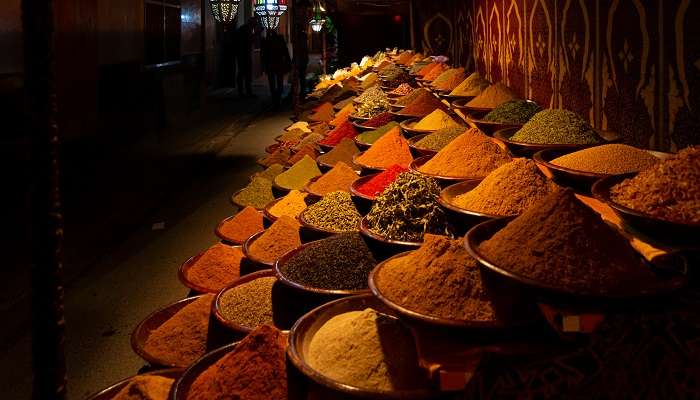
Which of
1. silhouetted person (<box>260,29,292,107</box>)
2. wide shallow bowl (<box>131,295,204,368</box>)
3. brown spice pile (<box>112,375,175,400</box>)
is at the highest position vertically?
silhouetted person (<box>260,29,292,107</box>)

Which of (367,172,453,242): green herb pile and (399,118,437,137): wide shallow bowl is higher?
(399,118,437,137): wide shallow bowl

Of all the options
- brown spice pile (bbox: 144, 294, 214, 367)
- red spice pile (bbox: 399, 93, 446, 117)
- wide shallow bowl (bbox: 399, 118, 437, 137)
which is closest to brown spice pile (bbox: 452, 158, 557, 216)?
brown spice pile (bbox: 144, 294, 214, 367)

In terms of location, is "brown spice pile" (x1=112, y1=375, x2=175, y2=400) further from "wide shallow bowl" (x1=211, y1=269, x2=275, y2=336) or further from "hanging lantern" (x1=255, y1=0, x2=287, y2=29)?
"hanging lantern" (x1=255, y1=0, x2=287, y2=29)

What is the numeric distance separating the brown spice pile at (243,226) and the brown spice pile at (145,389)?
4.82ft

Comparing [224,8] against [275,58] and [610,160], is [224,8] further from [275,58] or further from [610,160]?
[610,160]

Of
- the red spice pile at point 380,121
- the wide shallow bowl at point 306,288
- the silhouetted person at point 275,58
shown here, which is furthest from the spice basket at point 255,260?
the silhouetted person at point 275,58

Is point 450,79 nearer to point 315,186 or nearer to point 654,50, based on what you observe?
point 315,186

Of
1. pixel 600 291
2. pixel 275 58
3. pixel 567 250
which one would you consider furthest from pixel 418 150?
pixel 275 58

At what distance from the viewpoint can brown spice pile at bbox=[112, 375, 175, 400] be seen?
156 cm

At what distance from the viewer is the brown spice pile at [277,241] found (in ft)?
8.01

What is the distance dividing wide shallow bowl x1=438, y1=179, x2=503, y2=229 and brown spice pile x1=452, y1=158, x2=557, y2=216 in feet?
0.09

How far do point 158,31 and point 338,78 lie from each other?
2927mm

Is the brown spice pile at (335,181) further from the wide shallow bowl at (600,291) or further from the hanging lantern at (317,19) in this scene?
the hanging lantern at (317,19)

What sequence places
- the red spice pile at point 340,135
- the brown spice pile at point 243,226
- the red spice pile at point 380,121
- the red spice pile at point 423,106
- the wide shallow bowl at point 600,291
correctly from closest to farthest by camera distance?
the wide shallow bowl at point 600,291 < the brown spice pile at point 243,226 < the red spice pile at point 423,106 < the red spice pile at point 380,121 < the red spice pile at point 340,135
